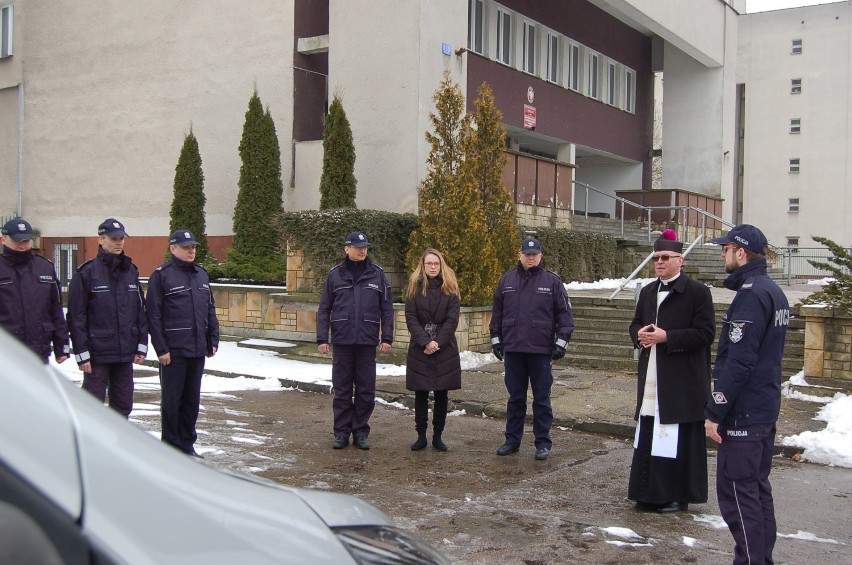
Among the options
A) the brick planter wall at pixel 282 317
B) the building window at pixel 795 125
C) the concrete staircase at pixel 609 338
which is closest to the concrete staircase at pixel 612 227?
the concrete staircase at pixel 609 338

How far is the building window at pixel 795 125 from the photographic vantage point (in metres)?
43.4

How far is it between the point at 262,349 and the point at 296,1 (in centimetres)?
807

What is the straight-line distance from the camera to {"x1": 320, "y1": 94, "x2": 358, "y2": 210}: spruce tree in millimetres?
17000

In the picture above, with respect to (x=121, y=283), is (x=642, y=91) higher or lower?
higher

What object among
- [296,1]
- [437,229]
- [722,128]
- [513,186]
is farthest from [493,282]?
[722,128]

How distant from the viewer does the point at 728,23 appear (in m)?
30.0

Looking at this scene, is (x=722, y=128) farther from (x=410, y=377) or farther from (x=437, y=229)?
(x=410, y=377)

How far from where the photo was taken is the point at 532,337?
26.6 feet

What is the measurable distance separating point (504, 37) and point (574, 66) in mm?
4466

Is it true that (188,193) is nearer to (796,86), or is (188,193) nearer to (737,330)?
(737,330)

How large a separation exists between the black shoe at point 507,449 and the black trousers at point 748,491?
11.1 feet

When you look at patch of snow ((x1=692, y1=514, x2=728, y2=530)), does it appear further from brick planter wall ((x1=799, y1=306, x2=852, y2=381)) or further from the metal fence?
the metal fence

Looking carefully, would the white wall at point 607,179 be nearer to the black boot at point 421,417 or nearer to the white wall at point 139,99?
the white wall at point 139,99

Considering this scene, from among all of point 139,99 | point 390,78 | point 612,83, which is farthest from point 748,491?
point 612,83
